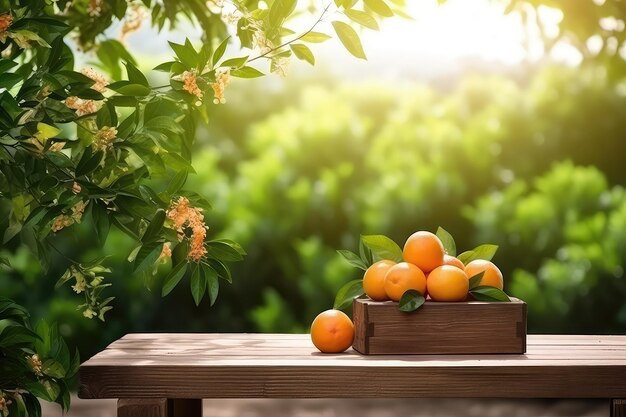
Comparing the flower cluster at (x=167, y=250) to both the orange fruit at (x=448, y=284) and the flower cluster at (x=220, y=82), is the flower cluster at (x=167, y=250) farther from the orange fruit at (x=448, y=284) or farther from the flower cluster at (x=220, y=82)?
the orange fruit at (x=448, y=284)

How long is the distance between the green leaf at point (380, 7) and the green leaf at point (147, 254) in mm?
656

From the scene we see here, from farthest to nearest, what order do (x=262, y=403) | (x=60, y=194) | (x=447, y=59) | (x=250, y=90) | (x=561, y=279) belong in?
(x=447, y=59)
(x=250, y=90)
(x=262, y=403)
(x=561, y=279)
(x=60, y=194)

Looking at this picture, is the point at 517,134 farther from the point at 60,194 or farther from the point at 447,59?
the point at 60,194

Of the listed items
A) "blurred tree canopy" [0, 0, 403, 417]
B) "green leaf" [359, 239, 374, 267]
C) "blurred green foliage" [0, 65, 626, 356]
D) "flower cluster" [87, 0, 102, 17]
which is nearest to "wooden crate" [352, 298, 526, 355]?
"green leaf" [359, 239, 374, 267]

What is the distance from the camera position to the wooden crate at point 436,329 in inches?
82.9

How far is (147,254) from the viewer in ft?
6.38

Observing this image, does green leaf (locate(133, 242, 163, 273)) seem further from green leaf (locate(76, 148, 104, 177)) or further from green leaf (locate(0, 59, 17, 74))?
green leaf (locate(0, 59, 17, 74))

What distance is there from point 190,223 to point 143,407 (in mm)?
397

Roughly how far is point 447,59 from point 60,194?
527 centimetres

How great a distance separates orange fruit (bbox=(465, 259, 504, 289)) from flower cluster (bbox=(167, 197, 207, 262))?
0.65 meters

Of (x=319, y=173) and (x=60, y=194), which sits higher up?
(x=60, y=194)

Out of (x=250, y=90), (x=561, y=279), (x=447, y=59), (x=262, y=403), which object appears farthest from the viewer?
(x=447, y=59)

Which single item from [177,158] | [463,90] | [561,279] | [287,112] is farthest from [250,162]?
[177,158]

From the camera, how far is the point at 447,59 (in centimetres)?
683
